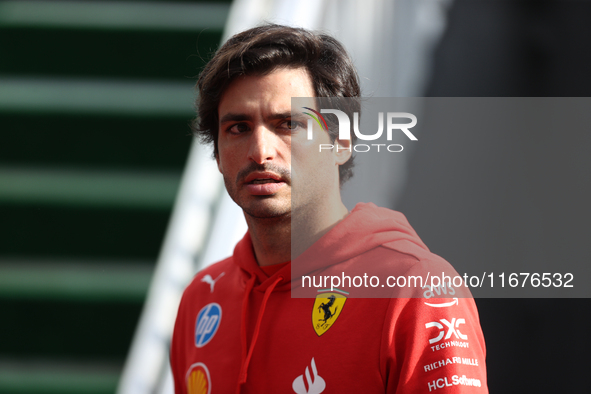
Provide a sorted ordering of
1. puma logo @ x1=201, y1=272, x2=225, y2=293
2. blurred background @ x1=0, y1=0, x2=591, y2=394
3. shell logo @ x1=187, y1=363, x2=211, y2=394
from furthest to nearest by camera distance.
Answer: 1. blurred background @ x1=0, y1=0, x2=591, y2=394
2. puma logo @ x1=201, y1=272, x2=225, y2=293
3. shell logo @ x1=187, y1=363, x2=211, y2=394

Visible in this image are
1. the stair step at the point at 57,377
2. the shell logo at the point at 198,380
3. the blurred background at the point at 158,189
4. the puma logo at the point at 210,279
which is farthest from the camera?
the stair step at the point at 57,377

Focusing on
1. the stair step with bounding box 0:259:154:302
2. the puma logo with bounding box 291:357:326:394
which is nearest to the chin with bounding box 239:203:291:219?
the puma logo with bounding box 291:357:326:394

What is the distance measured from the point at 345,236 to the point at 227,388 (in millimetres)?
470

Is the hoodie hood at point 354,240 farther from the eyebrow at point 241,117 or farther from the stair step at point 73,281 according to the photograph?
the stair step at point 73,281

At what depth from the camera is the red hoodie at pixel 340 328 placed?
1069 millimetres

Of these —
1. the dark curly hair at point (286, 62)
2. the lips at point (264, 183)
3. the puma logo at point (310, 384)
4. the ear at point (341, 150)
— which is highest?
the dark curly hair at point (286, 62)

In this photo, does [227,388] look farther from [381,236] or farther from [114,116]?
[114,116]

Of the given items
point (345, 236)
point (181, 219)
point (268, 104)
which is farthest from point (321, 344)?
point (181, 219)

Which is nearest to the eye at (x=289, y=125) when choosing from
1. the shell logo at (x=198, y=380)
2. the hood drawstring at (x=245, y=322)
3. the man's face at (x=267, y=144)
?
the man's face at (x=267, y=144)

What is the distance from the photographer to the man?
109cm

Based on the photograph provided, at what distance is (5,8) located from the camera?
307 cm

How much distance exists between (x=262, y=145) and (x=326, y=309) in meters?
0.41

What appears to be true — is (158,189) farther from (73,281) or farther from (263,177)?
(263,177)

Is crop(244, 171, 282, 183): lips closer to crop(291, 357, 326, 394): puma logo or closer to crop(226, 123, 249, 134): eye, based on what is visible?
crop(226, 123, 249, 134): eye
